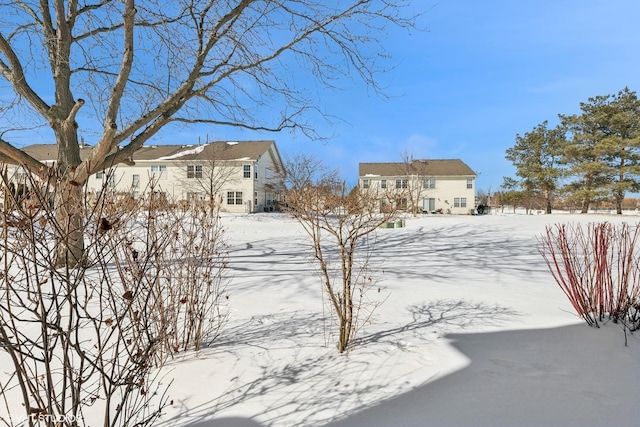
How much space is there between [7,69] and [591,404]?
10187 millimetres

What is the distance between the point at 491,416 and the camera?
2.18 meters

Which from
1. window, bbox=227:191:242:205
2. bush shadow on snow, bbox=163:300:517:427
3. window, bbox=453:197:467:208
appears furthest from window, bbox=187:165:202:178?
bush shadow on snow, bbox=163:300:517:427

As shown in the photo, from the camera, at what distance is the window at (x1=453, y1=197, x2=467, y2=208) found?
126 feet

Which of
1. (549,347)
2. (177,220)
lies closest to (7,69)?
(177,220)

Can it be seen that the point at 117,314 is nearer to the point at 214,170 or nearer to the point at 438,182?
the point at 214,170

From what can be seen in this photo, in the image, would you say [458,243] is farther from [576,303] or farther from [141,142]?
[141,142]

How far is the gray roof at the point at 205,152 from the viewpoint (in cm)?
3168

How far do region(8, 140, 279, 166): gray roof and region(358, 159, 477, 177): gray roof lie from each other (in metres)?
12.9

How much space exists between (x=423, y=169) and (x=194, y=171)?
2431cm

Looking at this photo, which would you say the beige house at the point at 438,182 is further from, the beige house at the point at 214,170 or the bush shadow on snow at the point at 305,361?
the bush shadow on snow at the point at 305,361

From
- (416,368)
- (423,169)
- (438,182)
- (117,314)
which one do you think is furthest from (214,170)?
(117,314)

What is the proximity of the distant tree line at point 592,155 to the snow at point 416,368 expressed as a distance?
3052cm

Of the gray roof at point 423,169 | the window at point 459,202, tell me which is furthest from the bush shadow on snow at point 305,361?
the window at point 459,202

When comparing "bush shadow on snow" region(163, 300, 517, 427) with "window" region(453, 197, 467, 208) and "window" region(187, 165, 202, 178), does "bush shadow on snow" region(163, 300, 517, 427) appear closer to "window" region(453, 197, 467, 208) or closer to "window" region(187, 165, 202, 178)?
"window" region(187, 165, 202, 178)
